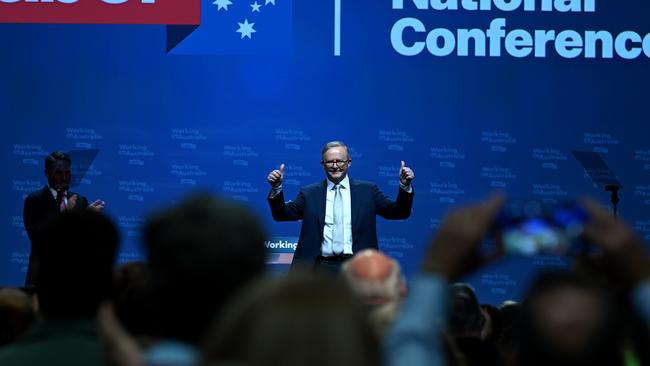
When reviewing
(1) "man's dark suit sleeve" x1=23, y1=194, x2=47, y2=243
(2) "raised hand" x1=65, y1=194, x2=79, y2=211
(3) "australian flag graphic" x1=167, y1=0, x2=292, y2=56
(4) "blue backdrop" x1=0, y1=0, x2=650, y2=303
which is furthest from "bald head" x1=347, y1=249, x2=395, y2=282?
(3) "australian flag graphic" x1=167, y1=0, x2=292, y2=56

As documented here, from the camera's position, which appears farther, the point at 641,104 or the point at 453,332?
the point at 641,104

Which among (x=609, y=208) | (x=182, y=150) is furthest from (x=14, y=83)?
(x=609, y=208)

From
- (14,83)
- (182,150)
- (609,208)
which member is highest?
(14,83)

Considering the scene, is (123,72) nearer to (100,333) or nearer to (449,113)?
(449,113)

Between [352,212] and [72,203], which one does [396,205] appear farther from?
[72,203]

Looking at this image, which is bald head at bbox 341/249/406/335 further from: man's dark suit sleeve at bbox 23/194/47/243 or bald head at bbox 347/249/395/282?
man's dark suit sleeve at bbox 23/194/47/243

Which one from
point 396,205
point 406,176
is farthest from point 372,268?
point 396,205

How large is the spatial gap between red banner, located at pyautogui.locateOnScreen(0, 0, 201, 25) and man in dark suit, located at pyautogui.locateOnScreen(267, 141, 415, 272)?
2205 millimetres

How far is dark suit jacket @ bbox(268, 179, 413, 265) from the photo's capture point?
6.44 meters

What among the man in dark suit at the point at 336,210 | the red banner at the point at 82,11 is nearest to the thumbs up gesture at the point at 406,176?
the man in dark suit at the point at 336,210

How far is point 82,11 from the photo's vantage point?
7945 millimetres

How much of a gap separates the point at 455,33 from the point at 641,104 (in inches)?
62.8

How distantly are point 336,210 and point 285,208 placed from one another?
335 mm

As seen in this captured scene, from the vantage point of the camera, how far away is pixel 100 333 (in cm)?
175
